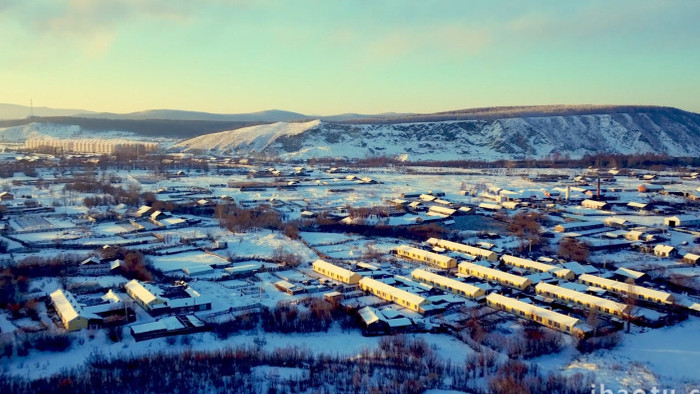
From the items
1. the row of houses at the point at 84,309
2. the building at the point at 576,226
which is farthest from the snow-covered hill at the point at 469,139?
the row of houses at the point at 84,309

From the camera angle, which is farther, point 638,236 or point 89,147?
point 89,147

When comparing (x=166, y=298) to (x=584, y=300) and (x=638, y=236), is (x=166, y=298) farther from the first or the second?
(x=638, y=236)

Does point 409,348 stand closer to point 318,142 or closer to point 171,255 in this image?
point 171,255

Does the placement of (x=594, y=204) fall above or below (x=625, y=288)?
above

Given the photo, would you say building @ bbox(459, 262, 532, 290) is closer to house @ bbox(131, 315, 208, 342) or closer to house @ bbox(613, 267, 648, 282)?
house @ bbox(613, 267, 648, 282)

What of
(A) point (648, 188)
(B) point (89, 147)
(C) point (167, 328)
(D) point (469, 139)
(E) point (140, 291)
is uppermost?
(D) point (469, 139)

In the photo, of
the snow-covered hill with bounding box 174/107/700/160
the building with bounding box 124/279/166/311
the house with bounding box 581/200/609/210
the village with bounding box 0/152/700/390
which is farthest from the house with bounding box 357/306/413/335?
the snow-covered hill with bounding box 174/107/700/160

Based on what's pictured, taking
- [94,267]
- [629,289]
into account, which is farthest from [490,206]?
[94,267]

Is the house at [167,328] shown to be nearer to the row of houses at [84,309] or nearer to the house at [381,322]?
the row of houses at [84,309]

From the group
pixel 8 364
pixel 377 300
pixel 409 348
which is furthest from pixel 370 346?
pixel 8 364
